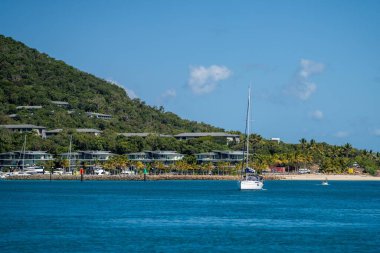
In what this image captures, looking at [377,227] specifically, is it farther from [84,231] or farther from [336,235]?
[84,231]

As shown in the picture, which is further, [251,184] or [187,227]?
[251,184]

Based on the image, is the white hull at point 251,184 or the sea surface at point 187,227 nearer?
the sea surface at point 187,227

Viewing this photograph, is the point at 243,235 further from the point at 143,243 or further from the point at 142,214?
the point at 142,214

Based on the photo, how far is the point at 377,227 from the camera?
60000mm

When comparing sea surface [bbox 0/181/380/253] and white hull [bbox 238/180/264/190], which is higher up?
white hull [bbox 238/180/264/190]

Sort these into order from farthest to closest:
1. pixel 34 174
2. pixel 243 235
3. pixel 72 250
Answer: pixel 34 174 → pixel 243 235 → pixel 72 250

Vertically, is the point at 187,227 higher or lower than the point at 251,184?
lower

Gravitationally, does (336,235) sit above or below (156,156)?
below

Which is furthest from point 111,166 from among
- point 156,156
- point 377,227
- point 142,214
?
point 377,227

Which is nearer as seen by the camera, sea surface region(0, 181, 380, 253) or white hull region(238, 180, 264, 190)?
sea surface region(0, 181, 380, 253)

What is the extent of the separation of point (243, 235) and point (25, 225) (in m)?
17.5

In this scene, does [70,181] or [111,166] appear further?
[111,166]

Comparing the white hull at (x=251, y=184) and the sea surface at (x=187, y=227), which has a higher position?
the white hull at (x=251, y=184)

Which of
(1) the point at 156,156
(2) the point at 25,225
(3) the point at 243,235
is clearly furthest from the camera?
(1) the point at 156,156
